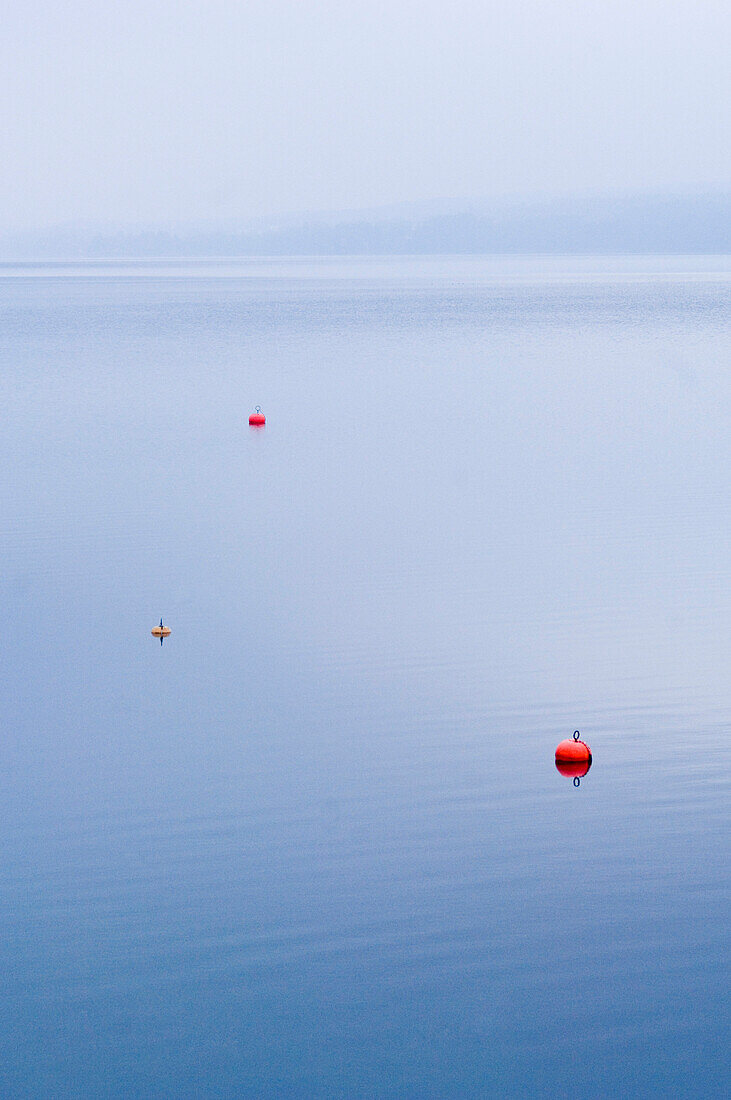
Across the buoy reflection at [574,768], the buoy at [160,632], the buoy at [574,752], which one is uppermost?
the buoy at [160,632]

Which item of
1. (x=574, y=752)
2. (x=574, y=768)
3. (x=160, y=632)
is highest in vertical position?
(x=160, y=632)

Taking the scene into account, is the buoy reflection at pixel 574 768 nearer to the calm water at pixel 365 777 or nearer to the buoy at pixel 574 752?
the buoy at pixel 574 752

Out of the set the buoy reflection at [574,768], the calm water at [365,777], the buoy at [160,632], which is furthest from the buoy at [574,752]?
the buoy at [160,632]

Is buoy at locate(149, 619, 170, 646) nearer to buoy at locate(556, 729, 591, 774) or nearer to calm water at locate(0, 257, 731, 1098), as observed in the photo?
calm water at locate(0, 257, 731, 1098)

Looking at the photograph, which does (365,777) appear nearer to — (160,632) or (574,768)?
(574,768)

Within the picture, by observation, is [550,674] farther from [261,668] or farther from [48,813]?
[48,813]

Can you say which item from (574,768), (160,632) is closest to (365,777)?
(574,768)
